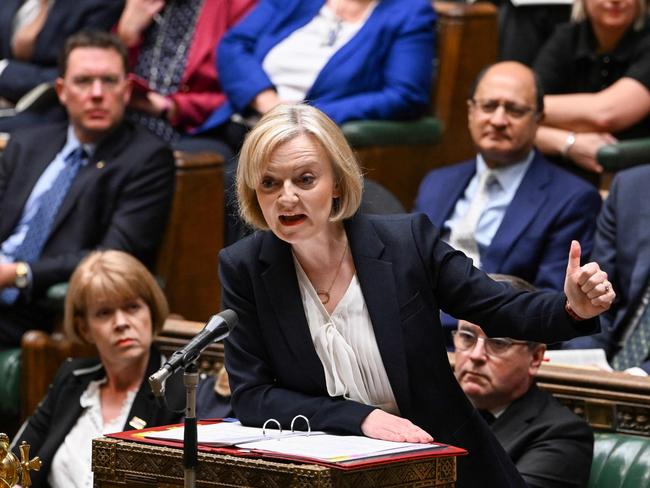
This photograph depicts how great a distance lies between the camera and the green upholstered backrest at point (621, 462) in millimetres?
2830

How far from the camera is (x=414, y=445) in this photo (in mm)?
2066

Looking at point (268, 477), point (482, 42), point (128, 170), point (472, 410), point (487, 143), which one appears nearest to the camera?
point (268, 477)

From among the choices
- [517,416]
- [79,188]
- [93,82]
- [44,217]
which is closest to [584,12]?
[93,82]

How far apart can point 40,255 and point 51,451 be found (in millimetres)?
1027

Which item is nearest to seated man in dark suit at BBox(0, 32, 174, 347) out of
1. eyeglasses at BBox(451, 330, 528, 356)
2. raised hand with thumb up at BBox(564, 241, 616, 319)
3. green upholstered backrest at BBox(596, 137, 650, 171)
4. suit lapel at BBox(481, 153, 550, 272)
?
suit lapel at BBox(481, 153, 550, 272)

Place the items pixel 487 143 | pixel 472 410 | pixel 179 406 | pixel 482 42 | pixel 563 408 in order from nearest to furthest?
pixel 179 406
pixel 472 410
pixel 563 408
pixel 487 143
pixel 482 42

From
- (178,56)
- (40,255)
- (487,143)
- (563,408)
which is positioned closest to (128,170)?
(40,255)

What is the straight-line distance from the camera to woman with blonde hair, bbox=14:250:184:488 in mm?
3320

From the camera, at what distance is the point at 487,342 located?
9.41ft

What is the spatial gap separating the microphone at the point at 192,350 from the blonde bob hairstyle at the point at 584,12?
2516mm

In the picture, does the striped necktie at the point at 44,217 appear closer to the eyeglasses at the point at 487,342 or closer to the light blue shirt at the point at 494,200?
the light blue shirt at the point at 494,200

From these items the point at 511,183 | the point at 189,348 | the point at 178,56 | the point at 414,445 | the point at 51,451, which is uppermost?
the point at 178,56

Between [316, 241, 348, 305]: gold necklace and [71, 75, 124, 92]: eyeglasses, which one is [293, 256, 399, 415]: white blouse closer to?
[316, 241, 348, 305]: gold necklace

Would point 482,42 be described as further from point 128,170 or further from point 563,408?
point 563,408
